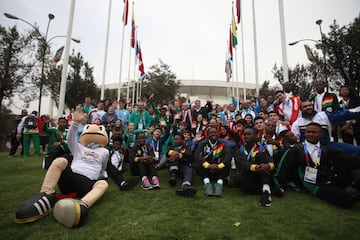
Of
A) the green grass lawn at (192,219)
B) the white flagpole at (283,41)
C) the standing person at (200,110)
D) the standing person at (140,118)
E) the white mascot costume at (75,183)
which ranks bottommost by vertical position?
the green grass lawn at (192,219)

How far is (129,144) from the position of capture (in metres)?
6.76

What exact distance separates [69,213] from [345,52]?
19.0 metres

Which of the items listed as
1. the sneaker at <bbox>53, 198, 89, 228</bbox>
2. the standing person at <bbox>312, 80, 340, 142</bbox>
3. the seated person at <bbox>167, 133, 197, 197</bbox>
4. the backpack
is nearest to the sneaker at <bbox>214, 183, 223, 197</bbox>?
the seated person at <bbox>167, 133, 197, 197</bbox>

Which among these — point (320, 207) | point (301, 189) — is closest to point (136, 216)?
point (320, 207)

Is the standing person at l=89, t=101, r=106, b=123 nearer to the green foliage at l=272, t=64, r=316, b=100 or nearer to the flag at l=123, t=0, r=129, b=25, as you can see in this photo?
the flag at l=123, t=0, r=129, b=25

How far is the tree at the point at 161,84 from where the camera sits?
2714 centimetres

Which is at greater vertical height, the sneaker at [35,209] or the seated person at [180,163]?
the seated person at [180,163]

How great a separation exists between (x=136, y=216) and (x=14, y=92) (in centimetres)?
1611

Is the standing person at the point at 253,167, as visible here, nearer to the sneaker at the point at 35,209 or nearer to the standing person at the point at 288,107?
the standing person at the point at 288,107

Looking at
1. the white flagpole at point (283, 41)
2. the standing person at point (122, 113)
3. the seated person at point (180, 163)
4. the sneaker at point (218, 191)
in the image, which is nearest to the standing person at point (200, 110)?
the standing person at point (122, 113)

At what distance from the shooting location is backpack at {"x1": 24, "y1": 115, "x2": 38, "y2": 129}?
830cm

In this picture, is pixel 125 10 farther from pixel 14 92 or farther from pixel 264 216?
pixel 264 216

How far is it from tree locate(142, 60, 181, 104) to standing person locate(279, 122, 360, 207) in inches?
943

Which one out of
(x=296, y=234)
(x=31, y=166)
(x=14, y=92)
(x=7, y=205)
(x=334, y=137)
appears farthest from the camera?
(x=14, y=92)
